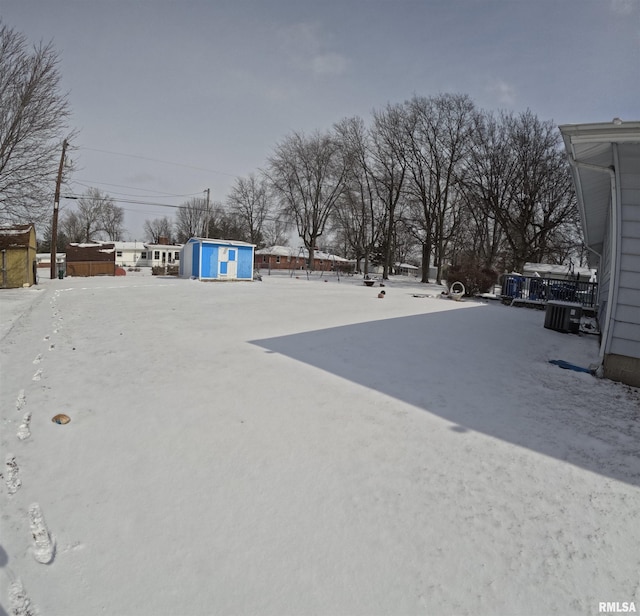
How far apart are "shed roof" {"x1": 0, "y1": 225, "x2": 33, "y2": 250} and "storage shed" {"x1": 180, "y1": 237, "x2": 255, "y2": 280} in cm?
800

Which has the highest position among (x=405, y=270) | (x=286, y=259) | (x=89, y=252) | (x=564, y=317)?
(x=286, y=259)

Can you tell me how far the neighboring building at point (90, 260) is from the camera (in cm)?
2389

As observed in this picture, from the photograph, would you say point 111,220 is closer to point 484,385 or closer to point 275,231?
point 275,231

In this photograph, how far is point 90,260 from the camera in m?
24.3

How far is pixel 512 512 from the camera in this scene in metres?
2.34

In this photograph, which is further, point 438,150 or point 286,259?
point 286,259

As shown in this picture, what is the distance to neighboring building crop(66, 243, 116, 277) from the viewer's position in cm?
2389

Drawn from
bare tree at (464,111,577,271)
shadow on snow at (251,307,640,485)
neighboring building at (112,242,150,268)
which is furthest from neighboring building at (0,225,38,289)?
neighboring building at (112,242,150,268)

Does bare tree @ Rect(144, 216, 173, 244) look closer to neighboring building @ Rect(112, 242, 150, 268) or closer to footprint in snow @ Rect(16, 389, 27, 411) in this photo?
neighboring building @ Rect(112, 242, 150, 268)

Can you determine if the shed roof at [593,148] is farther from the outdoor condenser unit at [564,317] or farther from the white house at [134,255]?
the white house at [134,255]

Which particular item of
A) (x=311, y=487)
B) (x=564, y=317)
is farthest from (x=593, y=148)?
(x=564, y=317)

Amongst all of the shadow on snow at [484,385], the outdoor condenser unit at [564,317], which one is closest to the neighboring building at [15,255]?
the shadow on snow at [484,385]

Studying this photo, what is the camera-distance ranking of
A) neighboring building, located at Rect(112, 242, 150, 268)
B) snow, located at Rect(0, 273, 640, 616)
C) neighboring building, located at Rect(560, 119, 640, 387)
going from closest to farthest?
snow, located at Rect(0, 273, 640, 616)
neighboring building, located at Rect(560, 119, 640, 387)
neighboring building, located at Rect(112, 242, 150, 268)

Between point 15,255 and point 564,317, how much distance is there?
18424 millimetres
